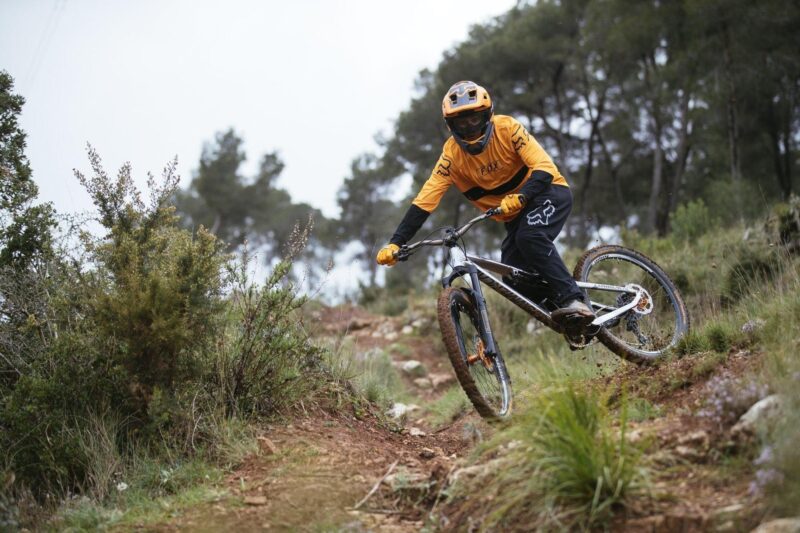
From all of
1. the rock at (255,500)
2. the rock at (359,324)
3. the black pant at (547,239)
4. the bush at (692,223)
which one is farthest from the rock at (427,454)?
the bush at (692,223)

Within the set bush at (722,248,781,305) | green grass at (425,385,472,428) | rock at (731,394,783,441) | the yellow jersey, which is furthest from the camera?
bush at (722,248,781,305)

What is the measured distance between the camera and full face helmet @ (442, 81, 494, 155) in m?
4.77

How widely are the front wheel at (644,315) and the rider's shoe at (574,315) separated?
42cm

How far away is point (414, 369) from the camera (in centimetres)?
970

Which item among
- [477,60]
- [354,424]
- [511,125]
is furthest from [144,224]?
[477,60]

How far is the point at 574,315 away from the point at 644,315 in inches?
43.9

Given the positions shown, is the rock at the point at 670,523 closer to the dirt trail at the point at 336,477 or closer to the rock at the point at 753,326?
the dirt trail at the point at 336,477

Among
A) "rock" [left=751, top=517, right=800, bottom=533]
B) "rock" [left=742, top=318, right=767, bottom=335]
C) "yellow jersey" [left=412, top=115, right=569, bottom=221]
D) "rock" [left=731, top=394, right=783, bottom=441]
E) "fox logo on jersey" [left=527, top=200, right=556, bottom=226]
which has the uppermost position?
"yellow jersey" [left=412, top=115, right=569, bottom=221]

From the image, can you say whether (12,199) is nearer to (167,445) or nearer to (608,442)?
(167,445)

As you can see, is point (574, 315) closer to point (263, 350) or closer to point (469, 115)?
point (469, 115)

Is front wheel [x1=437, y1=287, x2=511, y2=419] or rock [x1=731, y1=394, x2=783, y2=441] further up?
front wheel [x1=437, y1=287, x2=511, y2=419]

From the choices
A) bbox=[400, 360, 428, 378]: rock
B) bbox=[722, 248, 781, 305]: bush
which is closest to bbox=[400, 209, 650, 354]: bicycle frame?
bbox=[722, 248, 781, 305]: bush

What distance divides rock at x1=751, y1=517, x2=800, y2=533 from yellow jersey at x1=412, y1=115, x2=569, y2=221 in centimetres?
276

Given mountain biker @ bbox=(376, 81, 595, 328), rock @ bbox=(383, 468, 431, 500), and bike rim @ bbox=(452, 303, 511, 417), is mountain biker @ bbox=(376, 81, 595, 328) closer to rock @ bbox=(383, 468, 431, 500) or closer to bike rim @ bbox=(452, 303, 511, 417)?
bike rim @ bbox=(452, 303, 511, 417)
